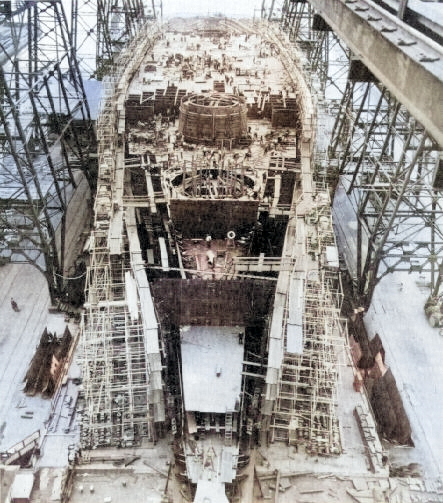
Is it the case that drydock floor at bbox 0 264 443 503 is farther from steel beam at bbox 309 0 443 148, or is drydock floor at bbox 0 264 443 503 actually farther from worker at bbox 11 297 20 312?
steel beam at bbox 309 0 443 148

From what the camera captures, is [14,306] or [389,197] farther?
[14,306]

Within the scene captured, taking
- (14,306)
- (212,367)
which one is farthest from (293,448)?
(14,306)

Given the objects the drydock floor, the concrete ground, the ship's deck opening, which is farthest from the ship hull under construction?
the concrete ground

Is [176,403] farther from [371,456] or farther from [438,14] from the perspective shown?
[438,14]

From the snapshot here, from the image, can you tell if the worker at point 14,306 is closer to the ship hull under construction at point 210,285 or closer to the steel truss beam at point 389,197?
the ship hull under construction at point 210,285

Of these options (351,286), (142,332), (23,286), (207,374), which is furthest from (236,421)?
(23,286)

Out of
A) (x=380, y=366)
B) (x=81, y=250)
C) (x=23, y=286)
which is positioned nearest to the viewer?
(x=380, y=366)

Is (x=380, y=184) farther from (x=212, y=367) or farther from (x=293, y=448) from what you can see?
(x=293, y=448)
